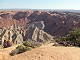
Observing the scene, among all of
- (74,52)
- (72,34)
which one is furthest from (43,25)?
(74,52)

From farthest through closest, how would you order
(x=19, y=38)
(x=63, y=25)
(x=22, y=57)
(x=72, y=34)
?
(x=63, y=25) → (x=19, y=38) → (x=72, y=34) → (x=22, y=57)

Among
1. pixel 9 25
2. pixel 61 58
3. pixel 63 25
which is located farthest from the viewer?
pixel 9 25

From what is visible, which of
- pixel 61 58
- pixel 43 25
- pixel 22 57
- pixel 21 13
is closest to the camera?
pixel 61 58

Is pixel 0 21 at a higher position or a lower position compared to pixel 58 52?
lower

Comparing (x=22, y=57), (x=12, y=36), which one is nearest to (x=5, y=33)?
(x=12, y=36)

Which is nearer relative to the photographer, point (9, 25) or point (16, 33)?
point (16, 33)

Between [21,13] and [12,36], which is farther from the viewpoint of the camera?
[21,13]

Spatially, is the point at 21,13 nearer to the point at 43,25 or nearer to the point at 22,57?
the point at 43,25

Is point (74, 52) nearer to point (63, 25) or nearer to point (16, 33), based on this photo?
point (16, 33)

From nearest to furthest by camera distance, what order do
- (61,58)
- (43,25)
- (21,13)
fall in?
(61,58) < (43,25) < (21,13)
